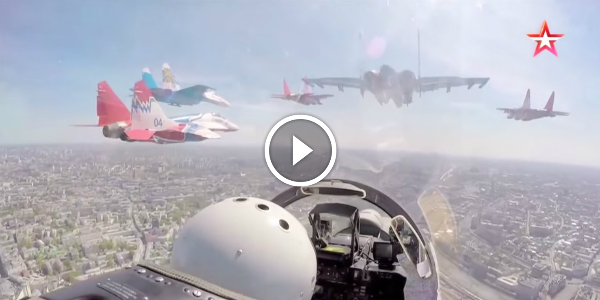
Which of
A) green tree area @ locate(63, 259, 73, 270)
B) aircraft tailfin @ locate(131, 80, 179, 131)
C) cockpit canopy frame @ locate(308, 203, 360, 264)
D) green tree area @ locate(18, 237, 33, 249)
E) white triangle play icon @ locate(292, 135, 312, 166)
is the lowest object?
green tree area @ locate(63, 259, 73, 270)

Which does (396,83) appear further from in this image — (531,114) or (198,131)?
(198,131)

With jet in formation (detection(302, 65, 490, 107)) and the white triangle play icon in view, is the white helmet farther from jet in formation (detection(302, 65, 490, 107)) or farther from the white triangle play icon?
jet in formation (detection(302, 65, 490, 107))

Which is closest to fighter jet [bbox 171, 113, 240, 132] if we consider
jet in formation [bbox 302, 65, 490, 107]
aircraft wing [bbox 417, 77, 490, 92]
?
jet in formation [bbox 302, 65, 490, 107]

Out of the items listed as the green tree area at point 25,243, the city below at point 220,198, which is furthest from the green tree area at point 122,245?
the green tree area at point 25,243

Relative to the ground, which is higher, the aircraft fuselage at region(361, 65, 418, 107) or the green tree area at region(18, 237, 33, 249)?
the aircraft fuselage at region(361, 65, 418, 107)

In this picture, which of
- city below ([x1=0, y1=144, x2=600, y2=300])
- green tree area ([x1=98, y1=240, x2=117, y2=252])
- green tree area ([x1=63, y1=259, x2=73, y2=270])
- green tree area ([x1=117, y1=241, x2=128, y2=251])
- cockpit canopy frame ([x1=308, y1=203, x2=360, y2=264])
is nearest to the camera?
cockpit canopy frame ([x1=308, y1=203, x2=360, y2=264])

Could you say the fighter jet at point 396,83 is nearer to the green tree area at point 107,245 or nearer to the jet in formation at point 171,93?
the jet in formation at point 171,93

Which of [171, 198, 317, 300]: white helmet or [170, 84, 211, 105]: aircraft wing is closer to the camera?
[171, 198, 317, 300]: white helmet
